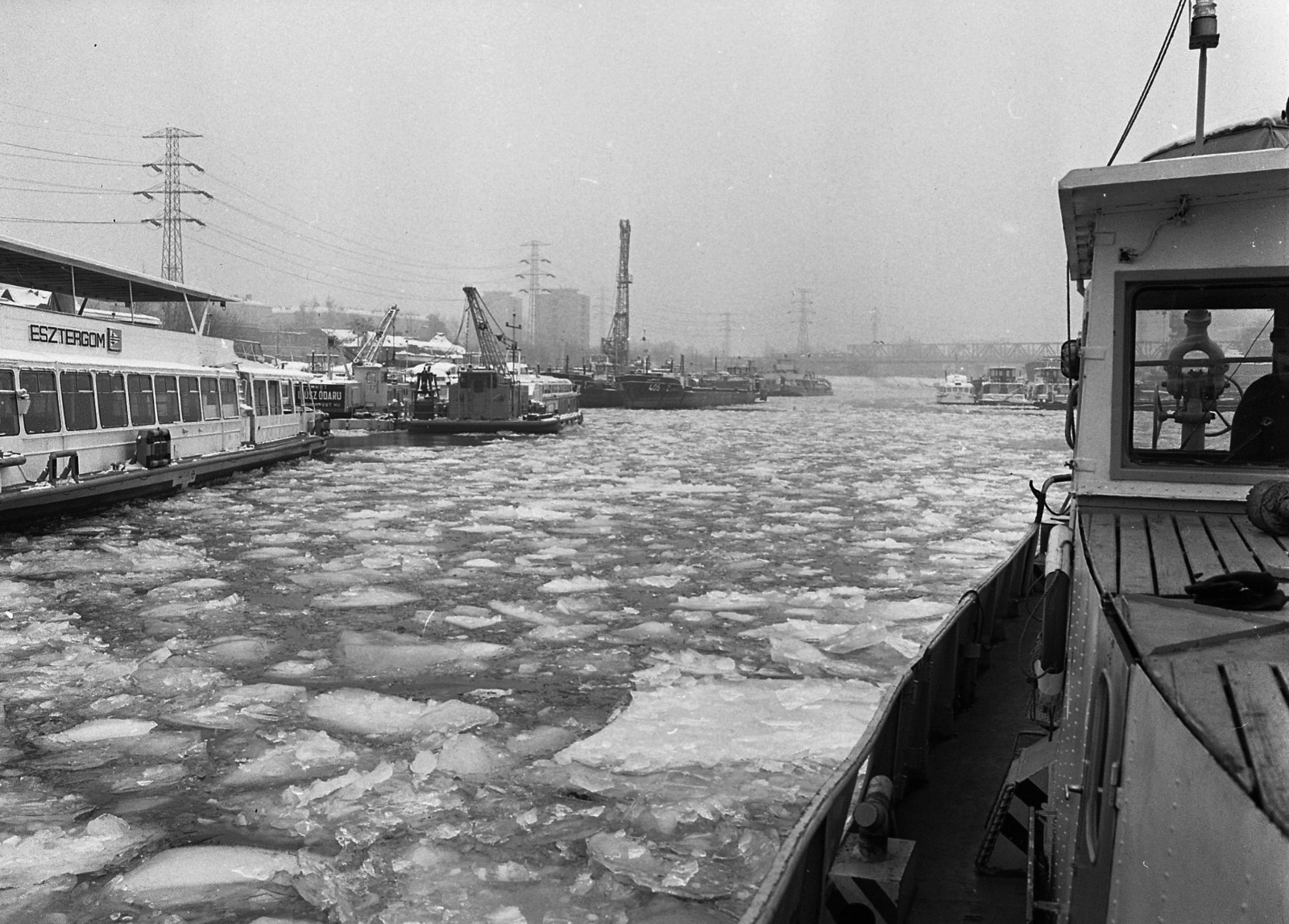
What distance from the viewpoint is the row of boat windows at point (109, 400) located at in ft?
48.3

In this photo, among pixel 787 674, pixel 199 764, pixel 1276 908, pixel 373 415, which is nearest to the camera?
pixel 1276 908

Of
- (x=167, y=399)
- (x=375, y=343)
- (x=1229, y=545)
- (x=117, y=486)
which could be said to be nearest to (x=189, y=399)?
(x=167, y=399)

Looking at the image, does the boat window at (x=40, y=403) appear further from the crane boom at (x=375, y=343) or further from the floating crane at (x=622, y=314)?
the floating crane at (x=622, y=314)

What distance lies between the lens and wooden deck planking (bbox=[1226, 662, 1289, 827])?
1536 millimetres

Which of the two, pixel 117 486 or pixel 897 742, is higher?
pixel 117 486

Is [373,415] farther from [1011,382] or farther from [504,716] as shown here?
[1011,382]

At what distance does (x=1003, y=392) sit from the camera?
309 ft

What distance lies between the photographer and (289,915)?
14.4 ft

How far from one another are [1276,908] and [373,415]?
46750 millimetres

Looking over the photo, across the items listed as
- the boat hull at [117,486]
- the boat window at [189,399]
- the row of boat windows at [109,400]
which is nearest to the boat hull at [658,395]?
the row of boat windows at [109,400]

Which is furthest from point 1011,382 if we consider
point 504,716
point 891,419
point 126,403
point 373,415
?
point 504,716

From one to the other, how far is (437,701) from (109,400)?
13.4 metres

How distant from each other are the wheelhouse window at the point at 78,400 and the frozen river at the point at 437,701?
6.52ft

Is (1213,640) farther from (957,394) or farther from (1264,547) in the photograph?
(957,394)
